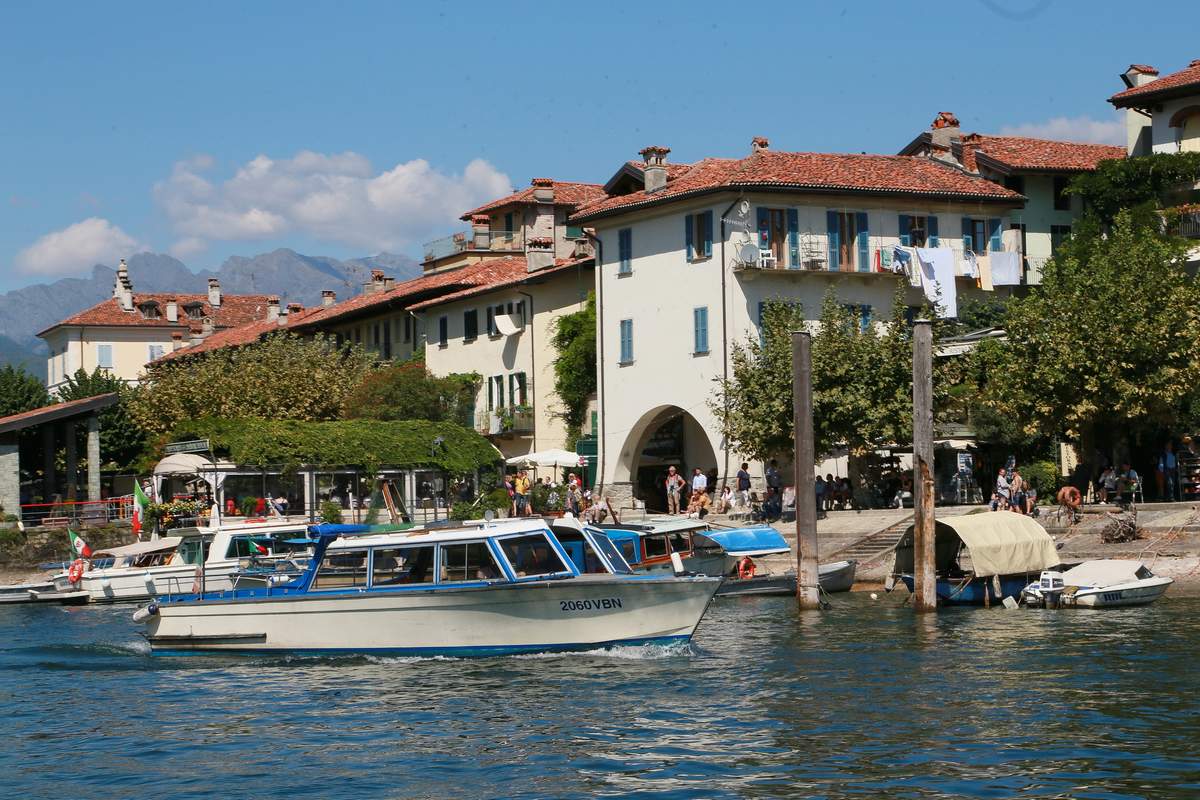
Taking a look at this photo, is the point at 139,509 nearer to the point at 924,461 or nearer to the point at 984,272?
the point at 984,272

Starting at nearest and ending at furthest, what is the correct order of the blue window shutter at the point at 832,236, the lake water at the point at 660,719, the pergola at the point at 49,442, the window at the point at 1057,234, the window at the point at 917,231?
the lake water at the point at 660,719, the blue window shutter at the point at 832,236, the window at the point at 917,231, the pergola at the point at 49,442, the window at the point at 1057,234

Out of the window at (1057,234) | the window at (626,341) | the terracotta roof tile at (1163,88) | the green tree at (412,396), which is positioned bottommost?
the green tree at (412,396)

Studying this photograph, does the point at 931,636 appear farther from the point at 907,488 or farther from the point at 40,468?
the point at 40,468

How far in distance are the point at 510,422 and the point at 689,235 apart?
12.6 meters

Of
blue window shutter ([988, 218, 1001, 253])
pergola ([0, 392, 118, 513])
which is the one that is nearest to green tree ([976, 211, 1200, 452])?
blue window shutter ([988, 218, 1001, 253])

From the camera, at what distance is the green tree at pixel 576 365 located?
203 feet

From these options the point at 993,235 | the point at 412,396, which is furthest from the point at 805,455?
the point at 412,396

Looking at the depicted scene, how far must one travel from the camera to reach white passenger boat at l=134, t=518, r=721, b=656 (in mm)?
27656

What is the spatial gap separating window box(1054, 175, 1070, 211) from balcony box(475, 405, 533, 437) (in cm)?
2146

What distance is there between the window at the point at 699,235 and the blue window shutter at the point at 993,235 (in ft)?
35.2

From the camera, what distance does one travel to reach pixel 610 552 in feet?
95.6

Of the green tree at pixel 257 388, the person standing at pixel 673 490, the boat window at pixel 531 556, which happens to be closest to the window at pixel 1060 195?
the person standing at pixel 673 490

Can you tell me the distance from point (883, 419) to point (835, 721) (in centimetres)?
2682

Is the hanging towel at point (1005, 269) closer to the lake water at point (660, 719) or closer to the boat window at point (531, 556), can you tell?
the lake water at point (660, 719)
